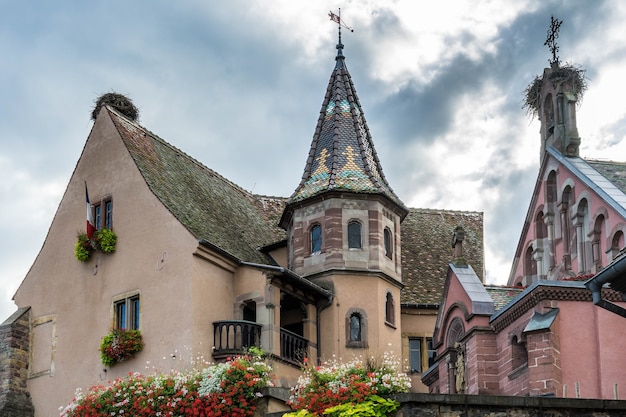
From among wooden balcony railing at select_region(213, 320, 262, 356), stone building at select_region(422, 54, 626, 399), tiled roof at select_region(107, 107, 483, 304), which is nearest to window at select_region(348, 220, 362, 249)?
tiled roof at select_region(107, 107, 483, 304)

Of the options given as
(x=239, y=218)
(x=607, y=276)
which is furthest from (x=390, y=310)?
(x=607, y=276)

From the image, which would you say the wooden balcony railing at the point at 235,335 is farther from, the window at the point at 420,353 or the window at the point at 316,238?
the window at the point at 420,353

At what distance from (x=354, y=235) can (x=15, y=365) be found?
11.9 m

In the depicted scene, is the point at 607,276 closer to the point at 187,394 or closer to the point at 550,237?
the point at 187,394

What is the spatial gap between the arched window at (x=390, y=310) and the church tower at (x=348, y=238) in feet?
0.11

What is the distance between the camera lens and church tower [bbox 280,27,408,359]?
4616 centimetres

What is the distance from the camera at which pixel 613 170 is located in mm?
40125

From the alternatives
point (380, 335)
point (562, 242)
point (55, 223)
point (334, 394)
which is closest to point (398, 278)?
point (380, 335)

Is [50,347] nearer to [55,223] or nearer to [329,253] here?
[55,223]

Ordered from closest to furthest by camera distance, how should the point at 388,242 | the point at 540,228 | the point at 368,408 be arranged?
the point at 368,408 → the point at 540,228 → the point at 388,242

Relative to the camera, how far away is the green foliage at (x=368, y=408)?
86.2 feet

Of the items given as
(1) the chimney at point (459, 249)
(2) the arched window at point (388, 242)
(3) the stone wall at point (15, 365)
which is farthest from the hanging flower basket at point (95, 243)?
(1) the chimney at point (459, 249)

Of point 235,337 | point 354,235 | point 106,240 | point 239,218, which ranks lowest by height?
point 235,337

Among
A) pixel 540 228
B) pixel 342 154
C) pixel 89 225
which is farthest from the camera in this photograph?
pixel 342 154
